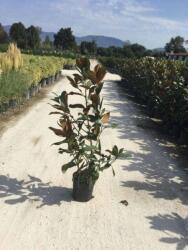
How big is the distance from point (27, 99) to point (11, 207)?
388 inches

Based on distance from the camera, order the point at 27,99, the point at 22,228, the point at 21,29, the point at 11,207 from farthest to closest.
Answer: the point at 21,29, the point at 27,99, the point at 11,207, the point at 22,228

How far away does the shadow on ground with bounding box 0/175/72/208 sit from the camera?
5.95 m

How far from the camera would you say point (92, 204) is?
6.03m

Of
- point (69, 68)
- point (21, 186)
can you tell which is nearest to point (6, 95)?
point (21, 186)

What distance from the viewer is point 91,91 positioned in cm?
585

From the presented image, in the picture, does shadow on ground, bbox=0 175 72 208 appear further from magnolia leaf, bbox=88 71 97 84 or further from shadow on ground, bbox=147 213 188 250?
magnolia leaf, bbox=88 71 97 84

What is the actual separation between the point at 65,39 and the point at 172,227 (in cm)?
10145

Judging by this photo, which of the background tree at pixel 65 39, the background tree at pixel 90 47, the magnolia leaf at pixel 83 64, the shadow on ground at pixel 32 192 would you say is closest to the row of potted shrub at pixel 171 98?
the magnolia leaf at pixel 83 64

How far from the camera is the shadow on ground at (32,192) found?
595 cm

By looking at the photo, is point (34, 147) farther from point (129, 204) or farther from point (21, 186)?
point (129, 204)

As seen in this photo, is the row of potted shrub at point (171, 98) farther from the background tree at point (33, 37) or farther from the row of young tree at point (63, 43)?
the background tree at point (33, 37)

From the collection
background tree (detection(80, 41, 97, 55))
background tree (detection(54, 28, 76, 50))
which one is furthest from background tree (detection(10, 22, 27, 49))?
background tree (detection(80, 41, 97, 55))

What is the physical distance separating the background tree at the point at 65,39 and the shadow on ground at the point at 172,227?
9915 cm

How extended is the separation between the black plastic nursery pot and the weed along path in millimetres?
107
